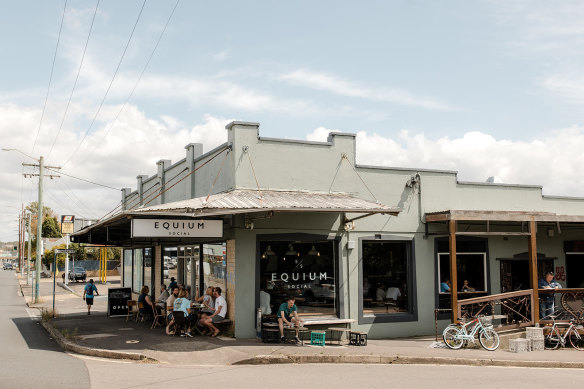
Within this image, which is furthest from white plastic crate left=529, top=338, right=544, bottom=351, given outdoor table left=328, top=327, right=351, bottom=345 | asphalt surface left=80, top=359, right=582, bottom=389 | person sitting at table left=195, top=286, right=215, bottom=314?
person sitting at table left=195, top=286, right=215, bottom=314

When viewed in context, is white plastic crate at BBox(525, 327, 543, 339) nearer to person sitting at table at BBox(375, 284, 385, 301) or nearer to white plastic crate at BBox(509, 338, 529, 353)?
white plastic crate at BBox(509, 338, 529, 353)

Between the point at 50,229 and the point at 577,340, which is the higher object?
the point at 50,229

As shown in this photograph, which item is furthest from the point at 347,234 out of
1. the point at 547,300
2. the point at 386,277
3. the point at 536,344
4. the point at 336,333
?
the point at 547,300

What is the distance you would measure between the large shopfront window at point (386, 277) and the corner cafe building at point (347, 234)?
0.03 m

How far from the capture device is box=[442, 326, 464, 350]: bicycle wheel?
48.2 feet

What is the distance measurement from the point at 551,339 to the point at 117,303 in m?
15.5

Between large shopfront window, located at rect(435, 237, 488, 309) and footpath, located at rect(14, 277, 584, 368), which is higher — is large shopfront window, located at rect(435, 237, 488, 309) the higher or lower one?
the higher one

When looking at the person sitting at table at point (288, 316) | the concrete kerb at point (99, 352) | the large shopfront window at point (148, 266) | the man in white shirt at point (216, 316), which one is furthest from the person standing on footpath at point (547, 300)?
the large shopfront window at point (148, 266)

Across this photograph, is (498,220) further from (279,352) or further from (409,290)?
(279,352)

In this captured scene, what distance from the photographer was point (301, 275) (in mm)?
16141

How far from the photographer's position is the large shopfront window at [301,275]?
619 inches

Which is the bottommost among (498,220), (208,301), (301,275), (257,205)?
(208,301)

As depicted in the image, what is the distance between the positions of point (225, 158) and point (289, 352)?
5.95 metres

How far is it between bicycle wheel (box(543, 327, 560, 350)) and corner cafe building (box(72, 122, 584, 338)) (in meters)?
1.42
